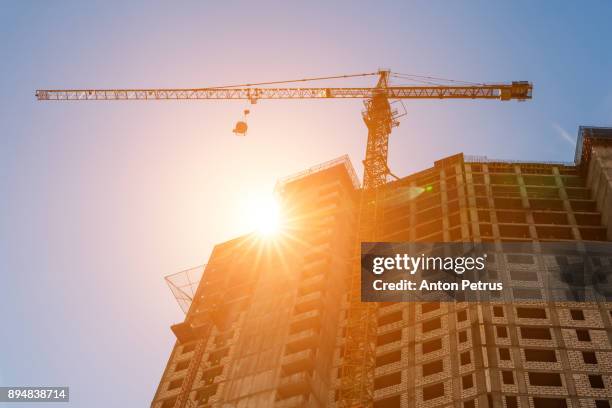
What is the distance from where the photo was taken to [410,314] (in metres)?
64.2

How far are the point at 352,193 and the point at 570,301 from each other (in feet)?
106

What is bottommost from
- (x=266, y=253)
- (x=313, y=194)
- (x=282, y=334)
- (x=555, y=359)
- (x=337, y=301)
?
(x=555, y=359)

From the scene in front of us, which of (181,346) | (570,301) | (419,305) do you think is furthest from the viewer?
(181,346)

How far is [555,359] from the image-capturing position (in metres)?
55.4

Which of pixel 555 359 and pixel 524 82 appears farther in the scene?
pixel 524 82

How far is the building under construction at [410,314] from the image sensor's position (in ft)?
182

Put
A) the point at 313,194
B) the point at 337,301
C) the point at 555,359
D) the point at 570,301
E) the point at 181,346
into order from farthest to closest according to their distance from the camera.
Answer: the point at 313,194 < the point at 181,346 < the point at 337,301 < the point at 570,301 < the point at 555,359

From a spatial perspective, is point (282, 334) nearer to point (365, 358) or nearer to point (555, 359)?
point (365, 358)

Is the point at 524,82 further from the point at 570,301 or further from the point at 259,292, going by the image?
the point at 259,292

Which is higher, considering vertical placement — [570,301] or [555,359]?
[570,301]

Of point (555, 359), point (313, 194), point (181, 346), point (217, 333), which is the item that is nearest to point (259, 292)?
point (217, 333)

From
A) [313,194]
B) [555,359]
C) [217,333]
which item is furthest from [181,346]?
[555,359]

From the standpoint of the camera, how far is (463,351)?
57156 millimetres

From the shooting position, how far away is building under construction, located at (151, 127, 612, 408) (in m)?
55.4
